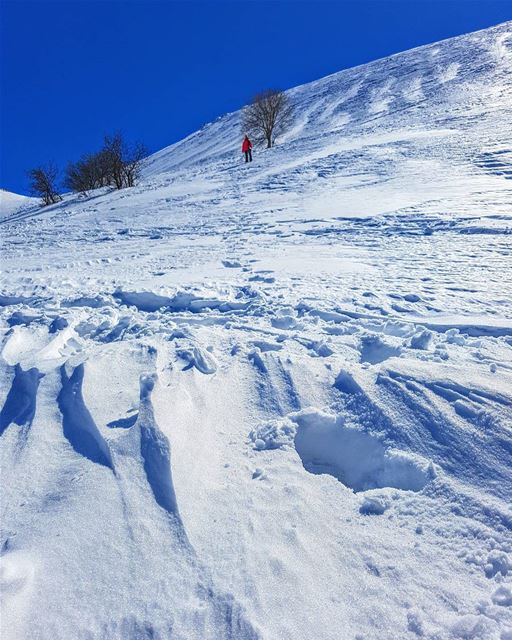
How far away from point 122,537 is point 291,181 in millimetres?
12192

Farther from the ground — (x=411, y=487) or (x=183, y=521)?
(x=183, y=521)

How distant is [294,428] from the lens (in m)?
2.69

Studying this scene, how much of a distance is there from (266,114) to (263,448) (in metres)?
30.7

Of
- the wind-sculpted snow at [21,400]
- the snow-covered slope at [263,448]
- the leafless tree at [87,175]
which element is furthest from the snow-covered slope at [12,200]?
the wind-sculpted snow at [21,400]

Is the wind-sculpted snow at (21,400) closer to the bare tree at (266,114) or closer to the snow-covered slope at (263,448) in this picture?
the snow-covered slope at (263,448)

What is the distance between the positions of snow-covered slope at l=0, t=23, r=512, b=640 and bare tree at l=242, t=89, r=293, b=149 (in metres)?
26.1

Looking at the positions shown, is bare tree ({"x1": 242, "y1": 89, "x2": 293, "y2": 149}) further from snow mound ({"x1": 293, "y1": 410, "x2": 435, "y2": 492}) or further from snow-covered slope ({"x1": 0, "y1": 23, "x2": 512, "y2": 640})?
snow mound ({"x1": 293, "y1": 410, "x2": 435, "y2": 492})

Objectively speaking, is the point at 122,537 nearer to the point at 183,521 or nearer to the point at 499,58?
the point at 183,521

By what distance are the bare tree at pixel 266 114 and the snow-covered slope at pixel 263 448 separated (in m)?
Result: 26.1

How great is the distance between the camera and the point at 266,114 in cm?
2923

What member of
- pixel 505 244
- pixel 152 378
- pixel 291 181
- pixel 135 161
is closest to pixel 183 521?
pixel 152 378

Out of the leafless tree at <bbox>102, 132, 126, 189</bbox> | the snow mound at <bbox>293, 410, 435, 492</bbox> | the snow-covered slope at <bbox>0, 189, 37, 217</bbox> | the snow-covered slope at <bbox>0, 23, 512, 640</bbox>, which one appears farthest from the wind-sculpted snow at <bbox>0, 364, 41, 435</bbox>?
the snow-covered slope at <bbox>0, 189, 37, 217</bbox>

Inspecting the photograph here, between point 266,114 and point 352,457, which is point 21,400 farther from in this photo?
point 266,114

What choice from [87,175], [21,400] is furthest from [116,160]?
[21,400]
